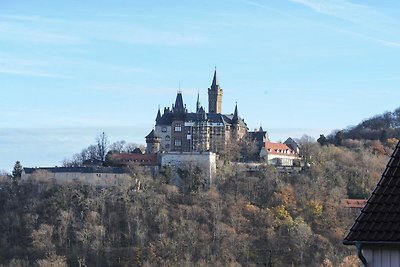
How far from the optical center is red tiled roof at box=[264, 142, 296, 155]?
63.1 m

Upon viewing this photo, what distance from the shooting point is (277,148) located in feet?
210

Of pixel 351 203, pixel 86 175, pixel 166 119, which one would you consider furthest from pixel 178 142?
pixel 351 203

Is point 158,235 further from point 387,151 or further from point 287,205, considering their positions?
point 387,151

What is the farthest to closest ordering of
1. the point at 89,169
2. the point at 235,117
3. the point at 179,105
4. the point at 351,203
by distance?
1. the point at 179,105
2. the point at 235,117
3. the point at 89,169
4. the point at 351,203

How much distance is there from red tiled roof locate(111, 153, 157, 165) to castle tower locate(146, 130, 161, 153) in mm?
2881

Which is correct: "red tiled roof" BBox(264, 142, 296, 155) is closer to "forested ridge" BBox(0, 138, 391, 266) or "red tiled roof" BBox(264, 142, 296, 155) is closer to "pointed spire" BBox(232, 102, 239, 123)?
"pointed spire" BBox(232, 102, 239, 123)

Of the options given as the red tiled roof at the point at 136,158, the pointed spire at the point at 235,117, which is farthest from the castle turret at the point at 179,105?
the red tiled roof at the point at 136,158

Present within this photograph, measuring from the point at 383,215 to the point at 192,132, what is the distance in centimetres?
5733

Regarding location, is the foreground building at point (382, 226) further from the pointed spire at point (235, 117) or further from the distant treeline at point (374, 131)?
the distant treeline at point (374, 131)

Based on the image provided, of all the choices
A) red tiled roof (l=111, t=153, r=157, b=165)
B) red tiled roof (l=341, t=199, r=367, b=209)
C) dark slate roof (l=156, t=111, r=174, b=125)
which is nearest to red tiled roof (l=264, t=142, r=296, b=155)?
A: dark slate roof (l=156, t=111, r=174, b=125)

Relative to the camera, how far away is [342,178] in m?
58.5

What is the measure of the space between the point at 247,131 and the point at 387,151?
424 inches

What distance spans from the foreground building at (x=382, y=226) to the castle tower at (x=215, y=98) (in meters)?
61.7

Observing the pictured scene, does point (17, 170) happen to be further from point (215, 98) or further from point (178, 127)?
point (215, 98)
